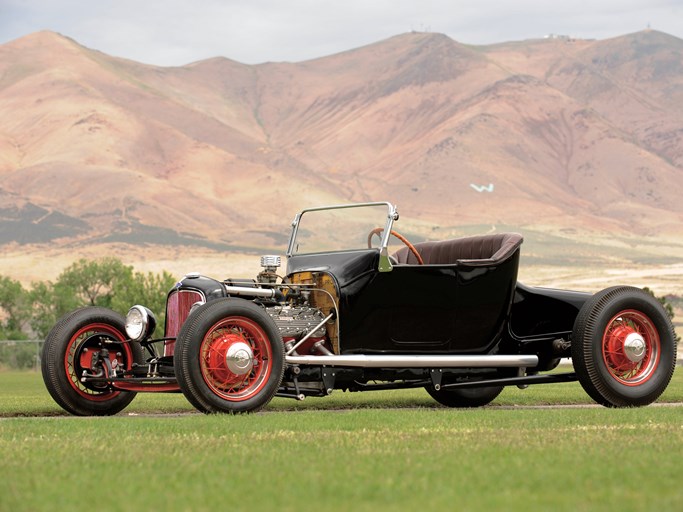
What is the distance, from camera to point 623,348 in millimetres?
12516

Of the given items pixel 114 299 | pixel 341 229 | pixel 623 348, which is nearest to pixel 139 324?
pixel 623 348

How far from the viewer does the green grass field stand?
6035 mm

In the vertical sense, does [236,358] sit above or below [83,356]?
above

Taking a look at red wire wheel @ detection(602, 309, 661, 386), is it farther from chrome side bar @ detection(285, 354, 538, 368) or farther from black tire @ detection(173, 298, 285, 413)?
black tire @ detection(173, 298, 285, 413)

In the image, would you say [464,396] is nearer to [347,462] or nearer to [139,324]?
[139,324]

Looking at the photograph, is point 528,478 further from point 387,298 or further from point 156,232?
point 156,232

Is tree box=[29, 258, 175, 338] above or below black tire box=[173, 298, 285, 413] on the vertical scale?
below

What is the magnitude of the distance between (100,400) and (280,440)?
4.51m

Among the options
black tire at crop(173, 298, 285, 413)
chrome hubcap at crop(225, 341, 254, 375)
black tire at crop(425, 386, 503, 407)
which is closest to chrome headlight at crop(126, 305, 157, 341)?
black tire at crop(173, 298, 285, 413)

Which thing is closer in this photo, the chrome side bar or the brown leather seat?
the chrome side bar

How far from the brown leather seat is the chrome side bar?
1028mm

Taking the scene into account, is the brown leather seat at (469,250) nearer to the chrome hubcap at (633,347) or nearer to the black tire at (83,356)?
the chrome hubcap at (633,347)

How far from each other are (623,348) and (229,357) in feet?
14.2

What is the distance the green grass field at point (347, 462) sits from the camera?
604cm
